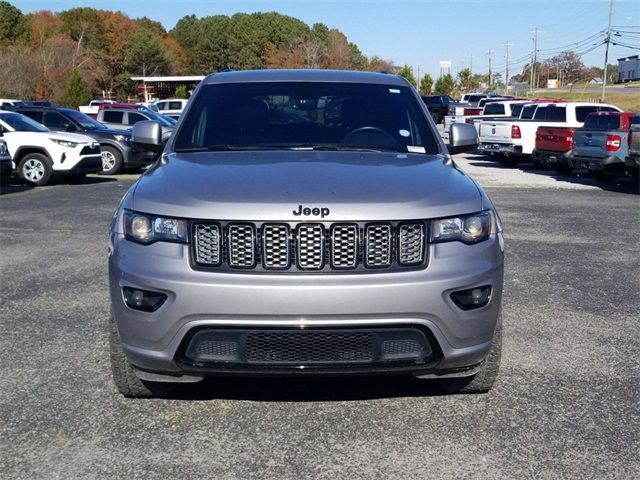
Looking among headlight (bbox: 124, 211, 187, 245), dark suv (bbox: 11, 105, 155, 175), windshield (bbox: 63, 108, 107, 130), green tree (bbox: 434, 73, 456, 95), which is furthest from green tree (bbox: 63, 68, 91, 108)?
headlight (bbox: 124, 211, 187, 245)

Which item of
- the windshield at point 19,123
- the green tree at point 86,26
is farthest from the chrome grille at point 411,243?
the green tree at point 86,26

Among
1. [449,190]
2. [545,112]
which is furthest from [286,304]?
[545,112]

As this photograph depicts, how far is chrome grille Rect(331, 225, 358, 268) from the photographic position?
3.60 m

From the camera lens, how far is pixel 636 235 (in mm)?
10273

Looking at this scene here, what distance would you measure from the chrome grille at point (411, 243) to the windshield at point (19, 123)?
14.9 m

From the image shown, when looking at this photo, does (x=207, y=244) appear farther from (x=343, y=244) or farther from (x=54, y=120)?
(x=54, y=120)

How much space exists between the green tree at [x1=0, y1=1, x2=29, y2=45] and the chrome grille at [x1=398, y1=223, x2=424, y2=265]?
9113 centimetres

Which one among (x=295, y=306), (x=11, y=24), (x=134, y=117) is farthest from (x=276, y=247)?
(x=11, y=24)

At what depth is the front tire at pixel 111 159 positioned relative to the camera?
1931 cm

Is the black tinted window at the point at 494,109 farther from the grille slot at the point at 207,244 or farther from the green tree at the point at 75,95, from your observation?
the grille slot at the point at 207,244

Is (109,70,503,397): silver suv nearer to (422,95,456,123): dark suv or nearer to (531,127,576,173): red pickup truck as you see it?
(531,127,576,173): red pickup truck

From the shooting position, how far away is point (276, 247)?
11.8 ft

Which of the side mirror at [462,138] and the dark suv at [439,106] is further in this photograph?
the dark suv at [439,106]

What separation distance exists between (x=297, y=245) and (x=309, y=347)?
1.52 feet
